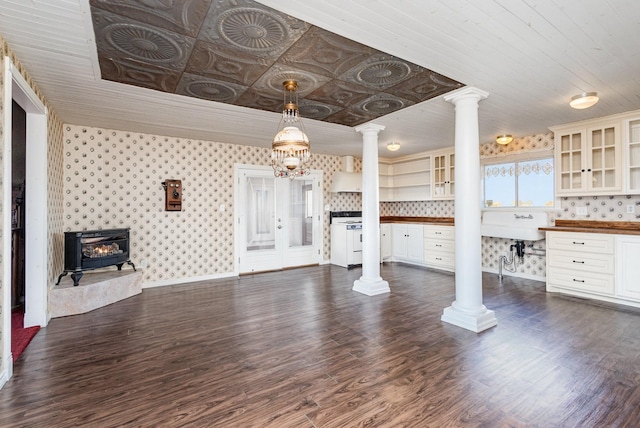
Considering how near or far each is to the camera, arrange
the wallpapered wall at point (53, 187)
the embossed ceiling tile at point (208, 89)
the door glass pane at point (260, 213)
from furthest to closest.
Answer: the door glass pane at point (260, 213), the wallpapered wall at point (53, 187), the embossed ceiling tile at point (208, 89)

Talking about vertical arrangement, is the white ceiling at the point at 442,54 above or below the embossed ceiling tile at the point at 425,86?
below

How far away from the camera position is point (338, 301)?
423 cm

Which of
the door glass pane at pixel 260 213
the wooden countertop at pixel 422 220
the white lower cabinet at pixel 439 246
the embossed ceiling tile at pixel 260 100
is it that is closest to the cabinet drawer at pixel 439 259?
Result: the white lower cabinet at pixel 439 246

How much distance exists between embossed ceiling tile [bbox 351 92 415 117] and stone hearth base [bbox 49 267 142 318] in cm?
398

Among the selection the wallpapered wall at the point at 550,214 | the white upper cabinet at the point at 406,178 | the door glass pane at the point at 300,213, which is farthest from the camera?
the white upper cabinet at the point at 406,178

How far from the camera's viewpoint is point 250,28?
2.18 m

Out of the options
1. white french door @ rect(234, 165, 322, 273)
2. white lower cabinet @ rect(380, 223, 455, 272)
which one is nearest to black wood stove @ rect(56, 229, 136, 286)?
white french door @ rect(234, 165, 322, 273)

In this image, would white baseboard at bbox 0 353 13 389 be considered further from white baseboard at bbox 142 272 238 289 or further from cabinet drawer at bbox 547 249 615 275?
cabinet drawer at bbox 547 249 615 275

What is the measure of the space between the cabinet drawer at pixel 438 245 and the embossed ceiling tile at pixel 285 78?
14.0 ft

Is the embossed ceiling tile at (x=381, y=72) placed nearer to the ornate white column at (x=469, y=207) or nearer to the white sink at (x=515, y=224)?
the ornate white column at (x=469, y=207)

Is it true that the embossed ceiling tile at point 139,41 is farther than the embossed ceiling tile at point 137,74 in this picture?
No

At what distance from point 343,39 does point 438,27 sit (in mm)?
683

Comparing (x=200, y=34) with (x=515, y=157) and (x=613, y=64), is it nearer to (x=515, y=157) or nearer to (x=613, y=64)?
(x=613, y=64)

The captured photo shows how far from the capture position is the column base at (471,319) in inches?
126
